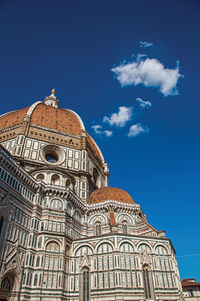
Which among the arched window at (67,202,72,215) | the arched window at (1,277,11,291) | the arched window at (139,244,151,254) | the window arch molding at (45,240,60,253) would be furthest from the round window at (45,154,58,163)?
the arched window at (1,277,11,291)

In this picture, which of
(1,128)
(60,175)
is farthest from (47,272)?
(1,128)

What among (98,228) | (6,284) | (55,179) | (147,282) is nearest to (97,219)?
(98,228)

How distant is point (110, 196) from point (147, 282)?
1359cm

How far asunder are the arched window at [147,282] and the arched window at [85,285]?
6.25 m

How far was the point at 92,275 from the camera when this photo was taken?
26.9m

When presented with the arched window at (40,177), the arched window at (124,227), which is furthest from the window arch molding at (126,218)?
the arched window at (40,177)

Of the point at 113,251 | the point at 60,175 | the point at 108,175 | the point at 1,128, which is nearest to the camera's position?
the point at 113,251

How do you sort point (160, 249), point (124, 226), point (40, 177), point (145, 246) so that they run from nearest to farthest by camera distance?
point (145, 246) < point (160, 249) < point (40, 177) < point (124, 226)

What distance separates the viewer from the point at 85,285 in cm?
2681

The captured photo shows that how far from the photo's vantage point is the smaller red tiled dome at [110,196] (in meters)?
37.3

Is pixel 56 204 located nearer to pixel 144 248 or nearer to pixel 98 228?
pixel 98 228

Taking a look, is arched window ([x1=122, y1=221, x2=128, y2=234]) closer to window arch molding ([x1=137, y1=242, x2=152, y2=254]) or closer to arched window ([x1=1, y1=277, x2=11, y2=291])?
window arch molding ([x1=137, y1=242, x2=152, y2=254])

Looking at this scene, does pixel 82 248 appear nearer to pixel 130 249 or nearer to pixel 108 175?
pixel 130 249

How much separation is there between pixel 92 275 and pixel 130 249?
5183mm
